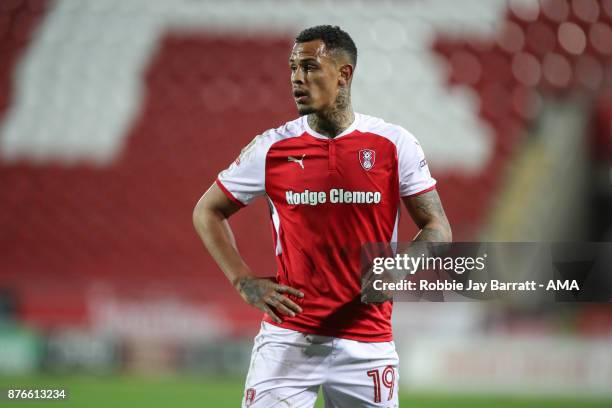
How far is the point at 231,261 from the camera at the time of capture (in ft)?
10.6

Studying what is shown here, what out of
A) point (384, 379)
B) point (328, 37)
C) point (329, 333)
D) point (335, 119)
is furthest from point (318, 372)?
point (328, 37)

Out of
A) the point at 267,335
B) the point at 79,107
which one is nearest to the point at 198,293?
the point at 79,107

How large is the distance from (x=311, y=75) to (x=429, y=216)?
72 centimetres

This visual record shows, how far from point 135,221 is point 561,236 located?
19.6 ft

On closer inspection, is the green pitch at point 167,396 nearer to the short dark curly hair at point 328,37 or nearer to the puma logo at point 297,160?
the puma logo at point 297,160

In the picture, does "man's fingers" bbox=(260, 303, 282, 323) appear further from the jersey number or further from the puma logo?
the puma logo

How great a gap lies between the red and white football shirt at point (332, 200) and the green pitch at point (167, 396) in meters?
4.52

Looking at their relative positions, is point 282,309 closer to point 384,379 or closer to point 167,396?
point 384,379

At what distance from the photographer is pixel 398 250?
3.11 metres

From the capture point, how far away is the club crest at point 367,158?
10.5 ft

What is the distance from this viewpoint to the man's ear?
127 inches

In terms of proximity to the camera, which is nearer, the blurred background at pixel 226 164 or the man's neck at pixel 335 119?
the man's neck at pixel 335 119

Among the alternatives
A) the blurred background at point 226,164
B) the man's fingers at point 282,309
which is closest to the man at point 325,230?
the man's fingers at point 282,309

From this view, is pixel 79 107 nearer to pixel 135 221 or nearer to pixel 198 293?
pixel 135 221
